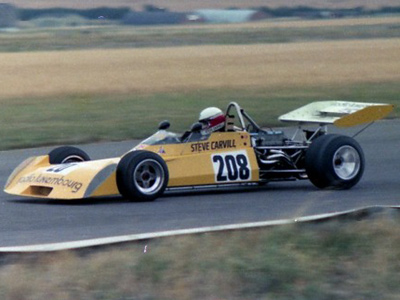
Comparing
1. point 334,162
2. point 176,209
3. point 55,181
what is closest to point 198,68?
point 334,162

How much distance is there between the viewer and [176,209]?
10.4 m

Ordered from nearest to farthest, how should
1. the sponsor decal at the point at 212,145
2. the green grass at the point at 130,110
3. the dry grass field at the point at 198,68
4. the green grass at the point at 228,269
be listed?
1. the green grass at the point at 228,269
2. the sponsor decal at the point at 212,145
3. the green grass at the point at 130,110
4. the dry grass field at the point at 198,68

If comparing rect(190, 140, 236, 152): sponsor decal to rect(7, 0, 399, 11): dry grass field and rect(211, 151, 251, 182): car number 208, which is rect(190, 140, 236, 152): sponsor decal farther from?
rect(7, 0, 399, 11): dry grass field

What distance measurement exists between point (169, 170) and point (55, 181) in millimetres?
1239

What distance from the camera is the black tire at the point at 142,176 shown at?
34.6ft

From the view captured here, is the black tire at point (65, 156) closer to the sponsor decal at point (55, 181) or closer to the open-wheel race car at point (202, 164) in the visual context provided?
the open-wheel race car at point (202, 164)

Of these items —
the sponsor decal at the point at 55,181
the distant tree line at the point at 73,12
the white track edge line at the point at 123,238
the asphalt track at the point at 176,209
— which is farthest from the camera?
the distant tree line at the point at 73,12

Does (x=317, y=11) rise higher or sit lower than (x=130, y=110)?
higher

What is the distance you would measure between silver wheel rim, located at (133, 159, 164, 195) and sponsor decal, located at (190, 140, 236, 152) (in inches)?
24.6

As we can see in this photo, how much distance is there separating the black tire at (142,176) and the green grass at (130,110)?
234 inches

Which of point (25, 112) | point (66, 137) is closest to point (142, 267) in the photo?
point (66, 137)

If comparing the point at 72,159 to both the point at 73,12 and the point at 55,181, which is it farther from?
the point at 73,12

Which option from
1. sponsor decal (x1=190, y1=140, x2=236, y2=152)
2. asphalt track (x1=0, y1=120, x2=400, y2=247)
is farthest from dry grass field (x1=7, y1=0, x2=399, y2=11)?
sponsor decal (x1=190, y1=140, x2=236, y2=152)

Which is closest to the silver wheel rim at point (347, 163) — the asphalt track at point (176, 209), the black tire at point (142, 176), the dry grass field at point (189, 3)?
the asphalt track at point (176, 209)
